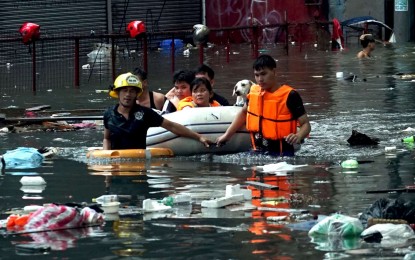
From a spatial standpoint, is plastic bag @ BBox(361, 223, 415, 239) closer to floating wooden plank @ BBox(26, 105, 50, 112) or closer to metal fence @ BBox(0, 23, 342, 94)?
floating wooden plank @ BBox(26, 105, 50, 112)

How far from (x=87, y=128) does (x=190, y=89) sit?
3227 millimetres

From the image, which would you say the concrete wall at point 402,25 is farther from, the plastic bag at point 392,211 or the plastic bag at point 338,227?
the plastic bag at point 338,227

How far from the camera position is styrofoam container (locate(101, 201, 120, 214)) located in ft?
34.2

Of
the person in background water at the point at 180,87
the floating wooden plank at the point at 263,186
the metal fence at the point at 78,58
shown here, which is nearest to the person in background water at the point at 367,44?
the metal fence at the point at 78,58

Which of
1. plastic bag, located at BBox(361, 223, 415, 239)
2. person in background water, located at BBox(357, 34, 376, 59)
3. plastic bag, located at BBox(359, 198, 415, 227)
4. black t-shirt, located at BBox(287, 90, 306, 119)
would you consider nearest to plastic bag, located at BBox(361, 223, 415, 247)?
plastic bag, located at BBox(361, 223, 415, 239)

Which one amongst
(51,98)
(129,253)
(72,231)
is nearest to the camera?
(129,253)

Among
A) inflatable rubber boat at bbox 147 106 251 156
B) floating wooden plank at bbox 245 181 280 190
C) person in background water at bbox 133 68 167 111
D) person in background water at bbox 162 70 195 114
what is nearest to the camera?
floating wooden plank at bbox 245 181 280 190

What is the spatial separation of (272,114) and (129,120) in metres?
1.57

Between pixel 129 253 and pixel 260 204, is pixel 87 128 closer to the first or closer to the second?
pixel 260 204

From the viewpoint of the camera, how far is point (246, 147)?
49.3 feet

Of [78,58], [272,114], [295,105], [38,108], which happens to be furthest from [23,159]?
[78,58]

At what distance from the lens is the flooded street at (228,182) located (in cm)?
888

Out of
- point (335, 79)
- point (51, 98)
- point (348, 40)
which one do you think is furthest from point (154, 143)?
point (348, 40)

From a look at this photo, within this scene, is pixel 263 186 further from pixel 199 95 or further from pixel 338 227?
pixel 199 95
